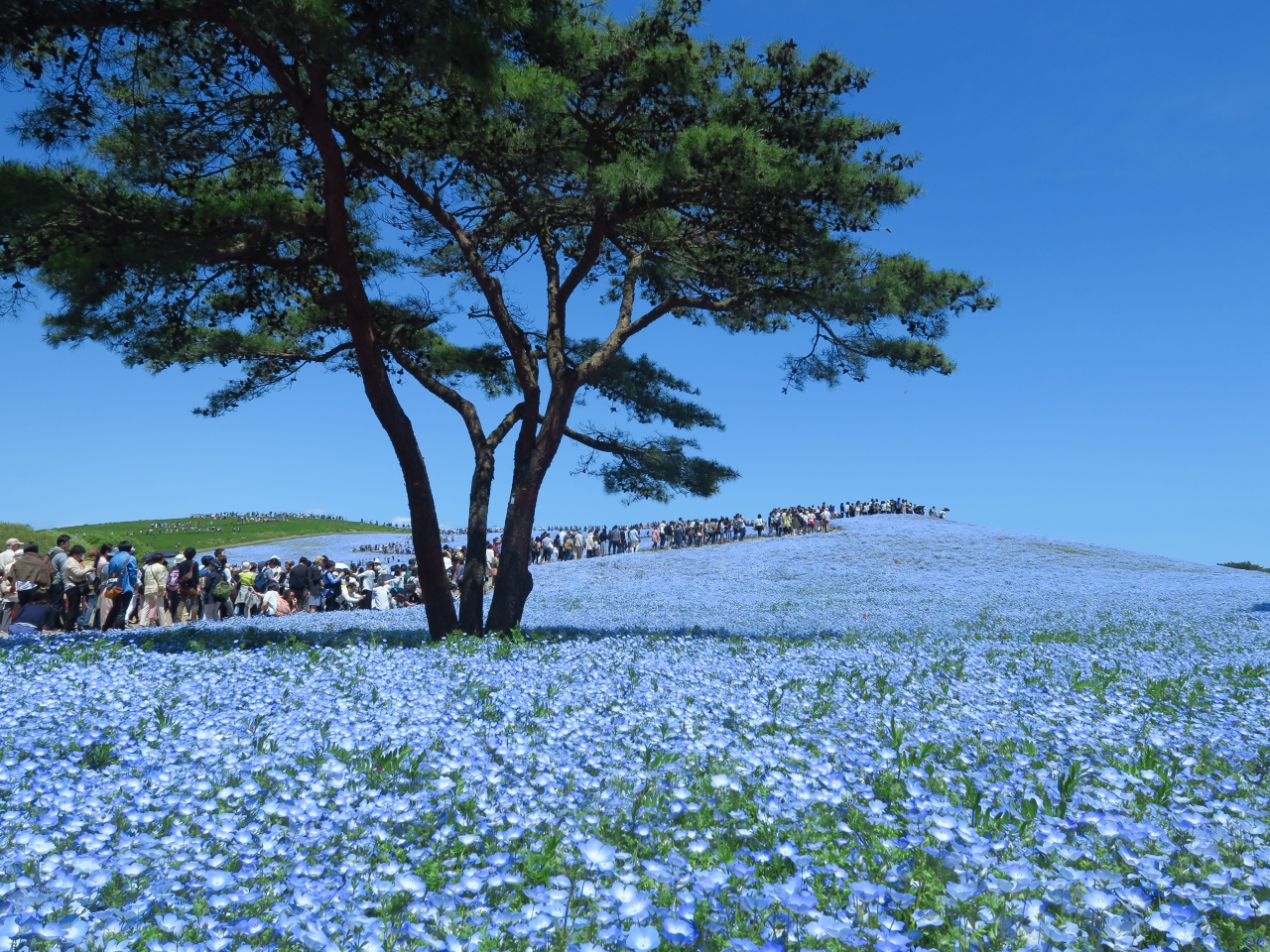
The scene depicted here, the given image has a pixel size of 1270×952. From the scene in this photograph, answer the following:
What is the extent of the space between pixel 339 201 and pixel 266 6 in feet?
8.01

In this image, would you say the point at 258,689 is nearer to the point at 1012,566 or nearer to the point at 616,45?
the point at 616,45

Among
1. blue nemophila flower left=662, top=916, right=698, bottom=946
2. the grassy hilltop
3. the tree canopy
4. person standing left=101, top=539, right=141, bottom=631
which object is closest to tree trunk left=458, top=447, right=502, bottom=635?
the tree canopy

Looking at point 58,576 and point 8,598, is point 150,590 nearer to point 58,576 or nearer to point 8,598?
point 58,576

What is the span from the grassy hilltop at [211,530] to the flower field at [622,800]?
4417 cm

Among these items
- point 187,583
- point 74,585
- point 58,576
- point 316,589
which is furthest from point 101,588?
point 316,589

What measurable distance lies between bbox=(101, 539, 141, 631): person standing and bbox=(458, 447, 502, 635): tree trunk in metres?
7.35

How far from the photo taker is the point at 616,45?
1159 centimetres

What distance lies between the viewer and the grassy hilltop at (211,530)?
52000 millimetres

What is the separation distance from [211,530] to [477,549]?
5652 cm

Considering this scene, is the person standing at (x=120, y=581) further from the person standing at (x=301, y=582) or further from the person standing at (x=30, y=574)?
the person standing at (x=301, y=582)

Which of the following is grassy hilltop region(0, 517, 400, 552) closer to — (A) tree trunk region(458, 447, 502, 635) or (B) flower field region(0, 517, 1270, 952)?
(A) tree trunk region(458, 447, 502, 635)

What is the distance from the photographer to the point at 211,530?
62750 mm

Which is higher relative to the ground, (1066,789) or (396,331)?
(396,331)

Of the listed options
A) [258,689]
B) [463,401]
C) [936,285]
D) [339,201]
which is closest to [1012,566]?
[936,285]
